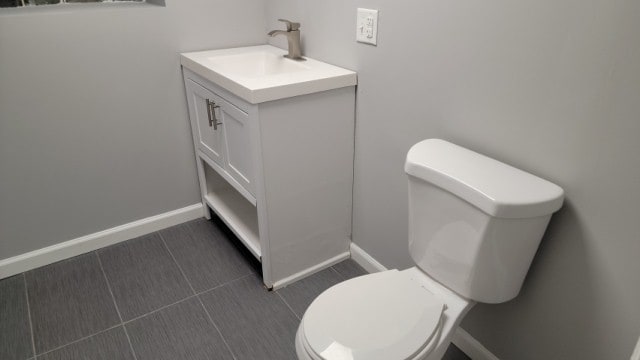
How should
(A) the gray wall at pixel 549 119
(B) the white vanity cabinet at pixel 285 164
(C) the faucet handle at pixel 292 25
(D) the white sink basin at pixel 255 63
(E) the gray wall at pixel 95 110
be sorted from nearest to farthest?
(A) the gray wall at pixel 549 119, (B) the white vanity cabinet at pixel 285 164, (E) the gray wall at pixel 95 110, (C) the faucet handle at pixel 292 25, (D) the white sink basin at pixel 255 63

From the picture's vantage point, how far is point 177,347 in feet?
5.11

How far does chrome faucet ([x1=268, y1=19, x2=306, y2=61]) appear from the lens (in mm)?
1819

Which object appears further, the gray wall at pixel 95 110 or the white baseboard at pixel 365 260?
the white baseboard at pixel 365 260

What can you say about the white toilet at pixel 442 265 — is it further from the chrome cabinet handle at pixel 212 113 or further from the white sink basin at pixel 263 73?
the chrome cabinet handle at pixel 212 113

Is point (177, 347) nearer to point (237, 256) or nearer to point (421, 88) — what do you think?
point (237, 256)

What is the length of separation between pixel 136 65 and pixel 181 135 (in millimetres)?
392

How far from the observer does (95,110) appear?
1.86 m

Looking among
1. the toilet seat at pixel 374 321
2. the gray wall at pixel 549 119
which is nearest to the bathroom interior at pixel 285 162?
the gray wall at pixel 549 119

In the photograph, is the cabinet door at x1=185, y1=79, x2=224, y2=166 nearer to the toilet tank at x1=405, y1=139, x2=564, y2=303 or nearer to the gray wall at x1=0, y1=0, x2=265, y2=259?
the gray wall at x1=0, y1=0, x2=265, y2=259

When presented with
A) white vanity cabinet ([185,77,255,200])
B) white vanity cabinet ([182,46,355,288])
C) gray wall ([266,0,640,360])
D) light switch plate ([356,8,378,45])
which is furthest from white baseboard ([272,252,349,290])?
light switch plate ([356,8,378,45])

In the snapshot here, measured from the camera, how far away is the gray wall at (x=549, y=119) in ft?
3.10

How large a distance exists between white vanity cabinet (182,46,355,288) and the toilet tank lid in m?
0.49

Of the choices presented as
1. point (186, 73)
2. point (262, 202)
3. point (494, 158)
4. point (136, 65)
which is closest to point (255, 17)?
point (186, 73)

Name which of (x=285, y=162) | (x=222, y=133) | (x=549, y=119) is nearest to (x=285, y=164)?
(x=285, y=162)
